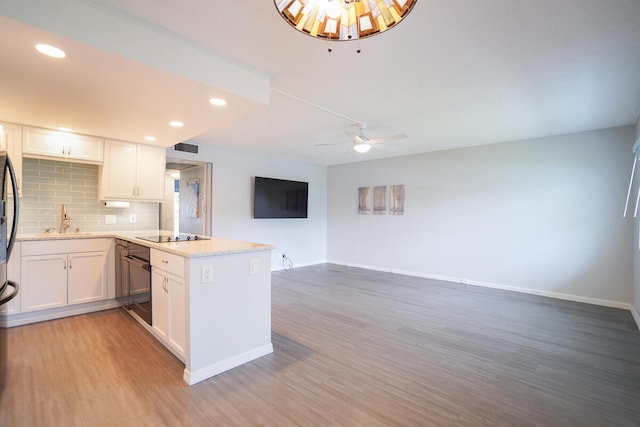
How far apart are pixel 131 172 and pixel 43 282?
1602 millimetres

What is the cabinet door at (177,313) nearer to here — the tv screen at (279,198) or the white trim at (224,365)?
the white trim at (224,365)

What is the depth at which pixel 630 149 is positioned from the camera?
12.8 ft

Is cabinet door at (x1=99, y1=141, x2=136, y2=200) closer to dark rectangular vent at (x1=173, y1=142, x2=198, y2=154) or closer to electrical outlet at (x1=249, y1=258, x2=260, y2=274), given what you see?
dark rectangular vent at (x1=173, y1=142, x2=198, y2=154)

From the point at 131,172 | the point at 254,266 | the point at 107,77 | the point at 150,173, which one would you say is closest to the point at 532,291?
the point at 254,266

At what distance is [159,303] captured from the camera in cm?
263

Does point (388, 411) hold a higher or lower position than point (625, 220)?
lower

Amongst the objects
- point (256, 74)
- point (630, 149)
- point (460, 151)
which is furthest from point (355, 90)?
point (630, 149)

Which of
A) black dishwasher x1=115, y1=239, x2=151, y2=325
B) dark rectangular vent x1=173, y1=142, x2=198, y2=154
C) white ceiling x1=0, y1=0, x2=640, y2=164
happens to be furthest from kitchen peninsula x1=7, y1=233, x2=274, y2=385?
dark rectangular vent x1=173, y1=142, x2=198, y2=154

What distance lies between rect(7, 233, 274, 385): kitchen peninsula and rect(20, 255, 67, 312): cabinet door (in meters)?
1.31

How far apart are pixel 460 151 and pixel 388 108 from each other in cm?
264

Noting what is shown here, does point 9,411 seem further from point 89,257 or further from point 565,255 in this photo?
point 565,255

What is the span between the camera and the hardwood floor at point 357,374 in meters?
1.84

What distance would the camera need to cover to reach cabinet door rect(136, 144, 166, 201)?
411 cm

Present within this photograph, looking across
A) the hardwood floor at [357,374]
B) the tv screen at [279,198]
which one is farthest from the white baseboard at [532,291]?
the tv screen at [279,198]
